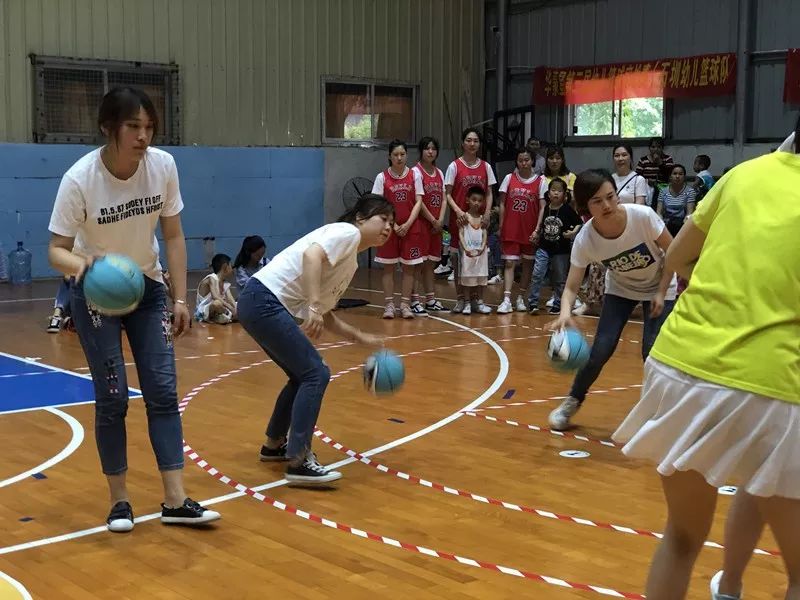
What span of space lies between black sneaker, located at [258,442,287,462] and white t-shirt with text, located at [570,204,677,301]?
2131mm

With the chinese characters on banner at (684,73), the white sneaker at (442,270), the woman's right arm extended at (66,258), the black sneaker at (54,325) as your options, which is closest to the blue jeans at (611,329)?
the woman's right arm extended at (66,258)

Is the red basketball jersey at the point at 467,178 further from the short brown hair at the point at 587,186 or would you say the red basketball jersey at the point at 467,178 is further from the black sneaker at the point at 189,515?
the black sneaker at the point at 189,515

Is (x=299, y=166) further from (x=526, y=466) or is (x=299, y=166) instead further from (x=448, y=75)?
(x=526, y=466)

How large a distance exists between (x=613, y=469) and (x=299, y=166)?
45.9 feet

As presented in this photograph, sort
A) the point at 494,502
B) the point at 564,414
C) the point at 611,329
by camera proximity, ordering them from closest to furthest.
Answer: the point at 494,502, the point at 611,329, the point at 564,414

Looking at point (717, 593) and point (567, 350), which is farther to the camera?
point (567, 350)

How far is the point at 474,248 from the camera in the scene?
43.4ft

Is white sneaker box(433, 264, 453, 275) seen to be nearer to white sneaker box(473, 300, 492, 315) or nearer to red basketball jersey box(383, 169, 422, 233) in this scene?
white sneaker box(473, 300, 492, 315)

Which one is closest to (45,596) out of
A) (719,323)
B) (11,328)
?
(719,323)

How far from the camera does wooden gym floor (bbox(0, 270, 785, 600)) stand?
14.8 feet

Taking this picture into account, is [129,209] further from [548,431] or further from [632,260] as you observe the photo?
[548,431]

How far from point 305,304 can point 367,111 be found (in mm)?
14913

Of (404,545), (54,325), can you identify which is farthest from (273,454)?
(54,325)

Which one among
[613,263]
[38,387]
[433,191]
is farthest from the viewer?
[433,191]
